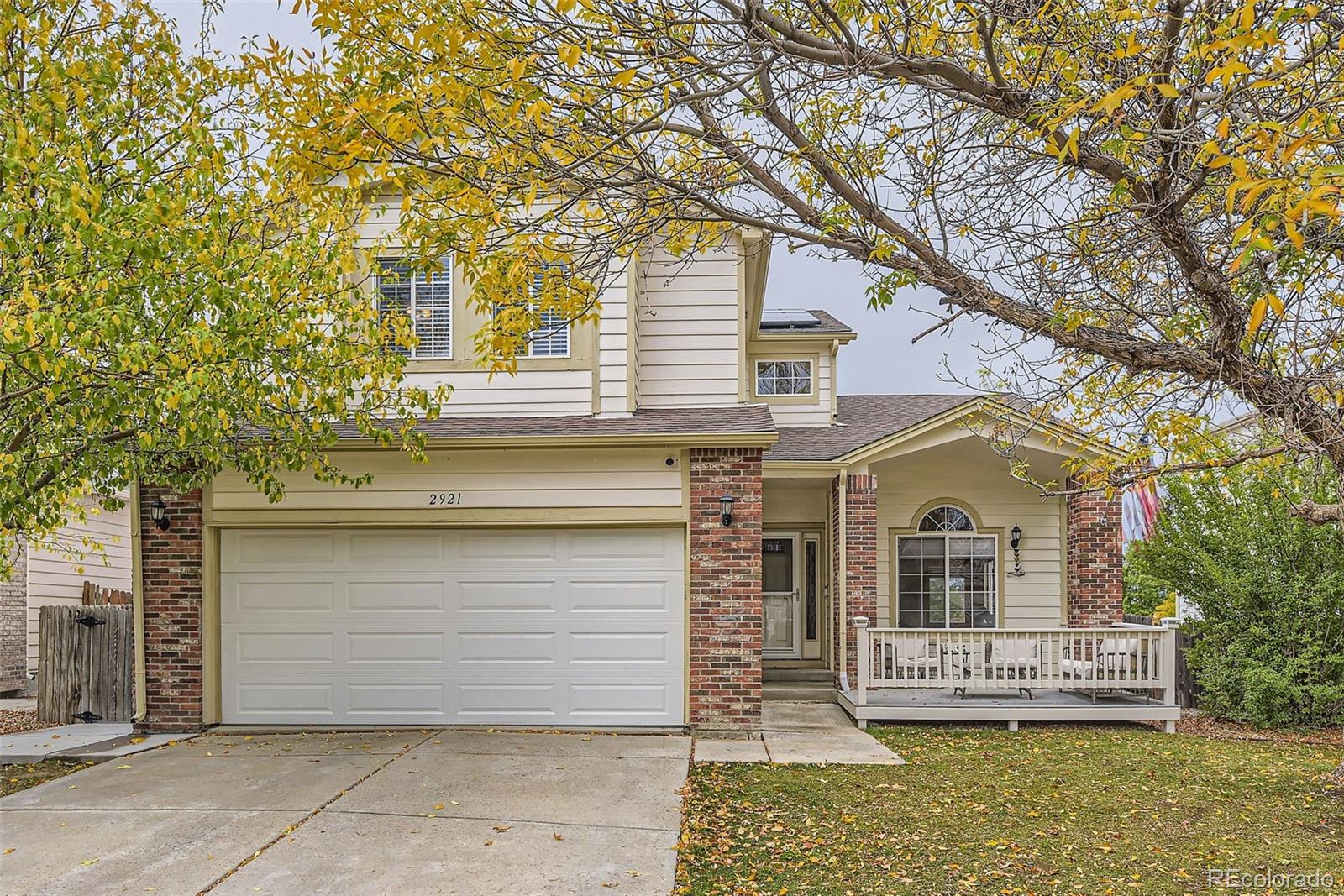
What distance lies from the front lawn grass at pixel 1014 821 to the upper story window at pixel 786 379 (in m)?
6.67

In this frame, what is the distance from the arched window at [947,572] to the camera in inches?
519

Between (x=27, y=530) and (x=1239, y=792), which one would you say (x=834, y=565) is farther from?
(x=27, y=530)

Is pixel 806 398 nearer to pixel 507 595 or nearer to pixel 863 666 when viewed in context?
pixel 863 666

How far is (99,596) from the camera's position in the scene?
14.3 meters

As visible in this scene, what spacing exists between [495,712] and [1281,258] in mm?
7854

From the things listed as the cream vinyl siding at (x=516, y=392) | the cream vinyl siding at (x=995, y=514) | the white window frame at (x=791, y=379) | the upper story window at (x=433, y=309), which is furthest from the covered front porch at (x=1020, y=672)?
the upper story window at (x=433, y=309)

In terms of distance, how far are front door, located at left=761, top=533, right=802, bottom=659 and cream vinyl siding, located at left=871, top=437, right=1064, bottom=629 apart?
1.32 meters

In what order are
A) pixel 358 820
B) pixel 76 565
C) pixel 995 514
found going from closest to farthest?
pixel 358 820
pixel 995 514
pixel 76 565

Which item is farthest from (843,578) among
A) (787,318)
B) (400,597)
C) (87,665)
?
(87,665)

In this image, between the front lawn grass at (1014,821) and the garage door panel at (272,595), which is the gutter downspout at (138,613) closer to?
the garage door panel at (272,595)

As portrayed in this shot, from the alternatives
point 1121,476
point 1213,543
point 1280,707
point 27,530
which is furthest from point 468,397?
point 1280,707

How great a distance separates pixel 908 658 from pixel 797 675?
2617mm

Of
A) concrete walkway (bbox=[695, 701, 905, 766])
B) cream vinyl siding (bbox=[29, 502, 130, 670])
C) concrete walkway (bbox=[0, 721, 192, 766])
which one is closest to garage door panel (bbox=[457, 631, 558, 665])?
concrete walkway (bbox=[695, 701, 905, 766])

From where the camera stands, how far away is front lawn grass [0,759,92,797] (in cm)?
765
